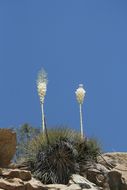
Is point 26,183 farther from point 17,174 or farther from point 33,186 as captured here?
point 17,174

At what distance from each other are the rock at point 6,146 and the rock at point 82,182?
158 cm

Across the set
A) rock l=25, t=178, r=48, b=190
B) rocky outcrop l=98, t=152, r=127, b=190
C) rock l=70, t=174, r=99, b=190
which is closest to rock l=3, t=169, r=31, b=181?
rock l=25, t=178, r=48, b=190

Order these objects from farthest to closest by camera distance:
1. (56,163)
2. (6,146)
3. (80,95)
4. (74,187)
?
(80,95) → (56,163) → (6,146) → (74,187)

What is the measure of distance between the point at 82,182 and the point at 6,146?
1983mm

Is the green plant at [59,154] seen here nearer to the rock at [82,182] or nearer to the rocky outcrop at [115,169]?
the rocky outcrop at [115,169]

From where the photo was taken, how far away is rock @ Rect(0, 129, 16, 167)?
626 inches

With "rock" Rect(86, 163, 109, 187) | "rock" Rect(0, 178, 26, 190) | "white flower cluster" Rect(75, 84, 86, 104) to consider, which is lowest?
"rock" Rect(0, 178, 26, 190)

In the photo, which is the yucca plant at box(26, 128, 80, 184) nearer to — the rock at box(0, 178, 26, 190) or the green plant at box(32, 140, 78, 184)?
the green plant at box(32, 140, 78, 184)

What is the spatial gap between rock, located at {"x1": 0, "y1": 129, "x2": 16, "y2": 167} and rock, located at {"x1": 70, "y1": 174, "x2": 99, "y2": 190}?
5.17 feet

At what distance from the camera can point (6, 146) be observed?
16.0 metres

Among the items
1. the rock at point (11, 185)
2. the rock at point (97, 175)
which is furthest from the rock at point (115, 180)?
the rock at point (11, 185)

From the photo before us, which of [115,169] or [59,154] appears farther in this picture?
[59,154]

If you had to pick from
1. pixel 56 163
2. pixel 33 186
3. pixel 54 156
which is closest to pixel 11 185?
pixel 33 186

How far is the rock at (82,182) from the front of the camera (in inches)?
608
